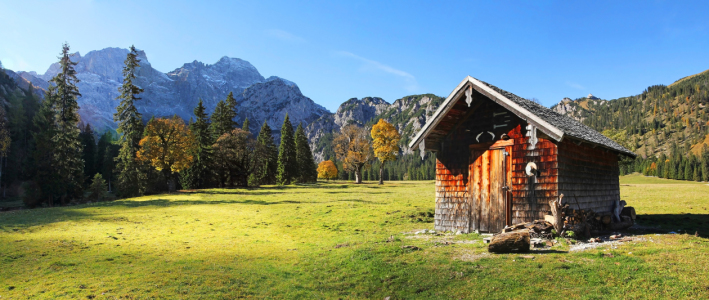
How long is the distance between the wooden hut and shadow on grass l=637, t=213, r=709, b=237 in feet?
7.37

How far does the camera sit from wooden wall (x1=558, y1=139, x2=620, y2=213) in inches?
516

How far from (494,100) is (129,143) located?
53.7 metres

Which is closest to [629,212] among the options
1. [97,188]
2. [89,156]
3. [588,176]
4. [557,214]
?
[588,176]

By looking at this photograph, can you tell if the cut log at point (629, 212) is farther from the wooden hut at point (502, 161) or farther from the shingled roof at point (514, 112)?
the shingled roof at point (514, 112)

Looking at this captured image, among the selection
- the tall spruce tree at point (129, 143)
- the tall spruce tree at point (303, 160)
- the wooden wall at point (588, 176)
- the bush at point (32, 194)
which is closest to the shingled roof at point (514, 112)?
the wooden wall at point (588, 176)

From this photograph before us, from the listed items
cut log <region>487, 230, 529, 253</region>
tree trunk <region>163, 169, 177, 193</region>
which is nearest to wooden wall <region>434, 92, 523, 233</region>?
cut log <region>487, 230, 529, 253</region>

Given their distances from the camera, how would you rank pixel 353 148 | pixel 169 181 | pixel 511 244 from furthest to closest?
pixel 353 148 → pixel 169 181 → pixel 511 244

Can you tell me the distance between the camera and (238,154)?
54156 millimetres

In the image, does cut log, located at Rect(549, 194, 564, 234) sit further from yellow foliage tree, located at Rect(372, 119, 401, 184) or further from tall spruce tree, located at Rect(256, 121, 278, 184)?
tall spruce tree, located at Rect(256, 121, 278, 184)

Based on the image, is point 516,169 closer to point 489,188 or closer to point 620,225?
point 489,188

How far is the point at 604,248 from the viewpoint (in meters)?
10.6

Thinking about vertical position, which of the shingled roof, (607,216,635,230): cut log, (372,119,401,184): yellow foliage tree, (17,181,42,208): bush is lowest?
(17,181,42,208): bush

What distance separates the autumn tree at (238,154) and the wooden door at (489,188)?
4438 centimetres

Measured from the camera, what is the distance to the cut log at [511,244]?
1050cm
